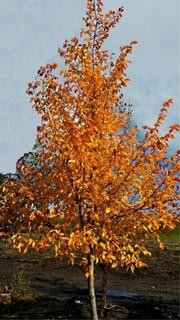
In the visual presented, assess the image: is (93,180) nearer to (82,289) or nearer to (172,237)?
(82,289)

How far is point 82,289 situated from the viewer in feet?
70.1

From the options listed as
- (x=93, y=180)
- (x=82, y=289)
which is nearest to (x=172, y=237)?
(x=82, y=289)

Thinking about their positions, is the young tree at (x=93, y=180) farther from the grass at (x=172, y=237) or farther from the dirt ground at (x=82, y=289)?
the grass at (x=172, y=237)

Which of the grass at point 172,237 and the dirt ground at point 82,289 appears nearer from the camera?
the dirt ground at point 82,289

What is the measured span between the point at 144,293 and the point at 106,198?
45.6ft

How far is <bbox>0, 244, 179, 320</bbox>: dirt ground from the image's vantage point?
15.3 meters

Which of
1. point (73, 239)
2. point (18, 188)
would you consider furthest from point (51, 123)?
point (73, 239)

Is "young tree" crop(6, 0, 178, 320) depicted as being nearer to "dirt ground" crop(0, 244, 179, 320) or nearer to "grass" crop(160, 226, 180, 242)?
"dirt ground" crop(0, 244, 179, 320)

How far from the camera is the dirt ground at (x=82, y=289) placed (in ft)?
50.2

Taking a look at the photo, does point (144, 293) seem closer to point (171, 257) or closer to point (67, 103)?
point (171, 257)

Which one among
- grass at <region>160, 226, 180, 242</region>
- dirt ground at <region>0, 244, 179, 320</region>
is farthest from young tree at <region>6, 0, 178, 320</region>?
grass at <region>160, 226, 180, 242</region>

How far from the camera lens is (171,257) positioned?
2919 centimetres

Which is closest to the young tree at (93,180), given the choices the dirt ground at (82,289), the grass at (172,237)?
the dirt ground at (82,289)

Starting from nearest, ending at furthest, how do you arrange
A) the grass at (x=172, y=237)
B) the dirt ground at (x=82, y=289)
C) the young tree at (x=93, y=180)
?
the young tree at (x=93, y=180) < the dirt ground at (x=82, y=289) < the grass at (x=172, y=237)
